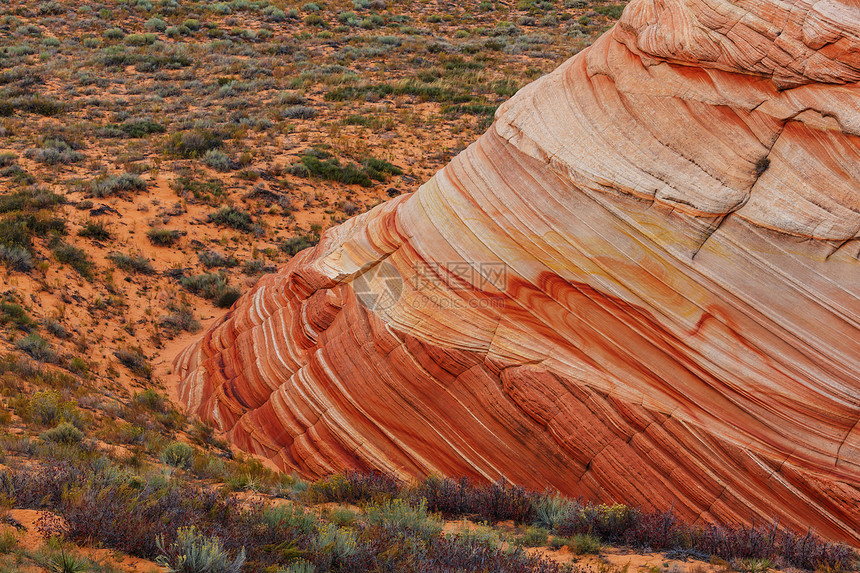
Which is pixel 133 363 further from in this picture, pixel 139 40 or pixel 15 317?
pixel 139 40

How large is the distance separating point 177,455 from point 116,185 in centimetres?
1106

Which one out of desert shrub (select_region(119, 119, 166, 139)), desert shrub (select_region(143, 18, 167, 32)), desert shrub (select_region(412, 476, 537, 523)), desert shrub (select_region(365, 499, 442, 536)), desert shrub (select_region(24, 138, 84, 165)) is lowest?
desert shrub (select_region(412, 476, 537, 523))

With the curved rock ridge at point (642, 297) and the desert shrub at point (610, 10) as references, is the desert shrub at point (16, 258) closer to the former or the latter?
the curved rock ridge at point (642, 297)

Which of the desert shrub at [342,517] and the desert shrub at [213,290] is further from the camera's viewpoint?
the desert shrub at [213,290]

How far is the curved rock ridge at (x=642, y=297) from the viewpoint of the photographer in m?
7.14

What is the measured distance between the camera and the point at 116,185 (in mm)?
16984

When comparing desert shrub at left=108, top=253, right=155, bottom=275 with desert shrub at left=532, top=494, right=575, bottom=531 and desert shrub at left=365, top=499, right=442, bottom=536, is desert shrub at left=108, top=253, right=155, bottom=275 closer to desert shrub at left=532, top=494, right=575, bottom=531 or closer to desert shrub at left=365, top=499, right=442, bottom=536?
desert shrub at left=365, top=499, right=442, bottom=536

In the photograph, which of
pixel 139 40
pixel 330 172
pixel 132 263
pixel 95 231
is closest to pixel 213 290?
pixel 132 263

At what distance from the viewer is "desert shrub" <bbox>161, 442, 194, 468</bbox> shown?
321 inches
